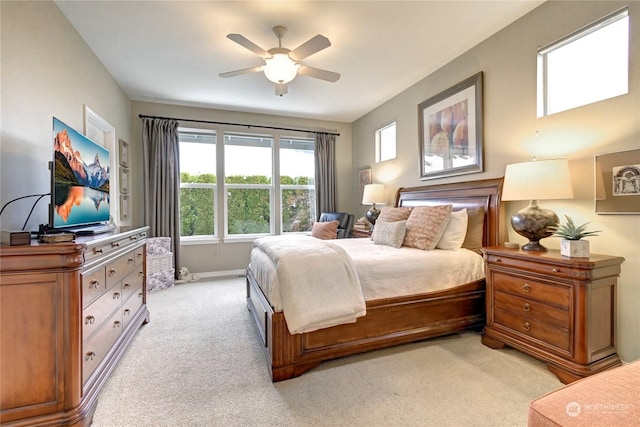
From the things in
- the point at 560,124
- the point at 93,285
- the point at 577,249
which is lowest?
the point at 93,285

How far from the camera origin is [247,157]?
5.24 metres

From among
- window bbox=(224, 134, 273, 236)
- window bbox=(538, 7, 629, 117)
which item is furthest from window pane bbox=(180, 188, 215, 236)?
window bbox=(538, 7, 629, 117)

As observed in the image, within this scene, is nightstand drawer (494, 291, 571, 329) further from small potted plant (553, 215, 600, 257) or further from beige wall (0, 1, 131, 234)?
beige wall (0, 1, 131, 234)

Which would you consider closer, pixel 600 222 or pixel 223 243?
pixel 600 222

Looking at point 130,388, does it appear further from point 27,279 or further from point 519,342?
point 519,342

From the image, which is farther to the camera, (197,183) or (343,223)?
(197,183)

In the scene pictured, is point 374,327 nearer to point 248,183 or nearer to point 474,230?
point 474,230

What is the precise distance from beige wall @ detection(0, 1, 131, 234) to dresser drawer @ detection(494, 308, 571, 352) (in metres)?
3.54

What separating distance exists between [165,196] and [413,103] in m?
3.94

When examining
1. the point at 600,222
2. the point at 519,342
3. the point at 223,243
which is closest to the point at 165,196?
the point at 223,243

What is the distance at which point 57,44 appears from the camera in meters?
2.41

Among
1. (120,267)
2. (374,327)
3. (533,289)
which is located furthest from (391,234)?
(120,267)

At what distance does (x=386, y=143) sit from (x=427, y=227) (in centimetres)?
244

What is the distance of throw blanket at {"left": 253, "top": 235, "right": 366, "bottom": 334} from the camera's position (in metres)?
1.92
